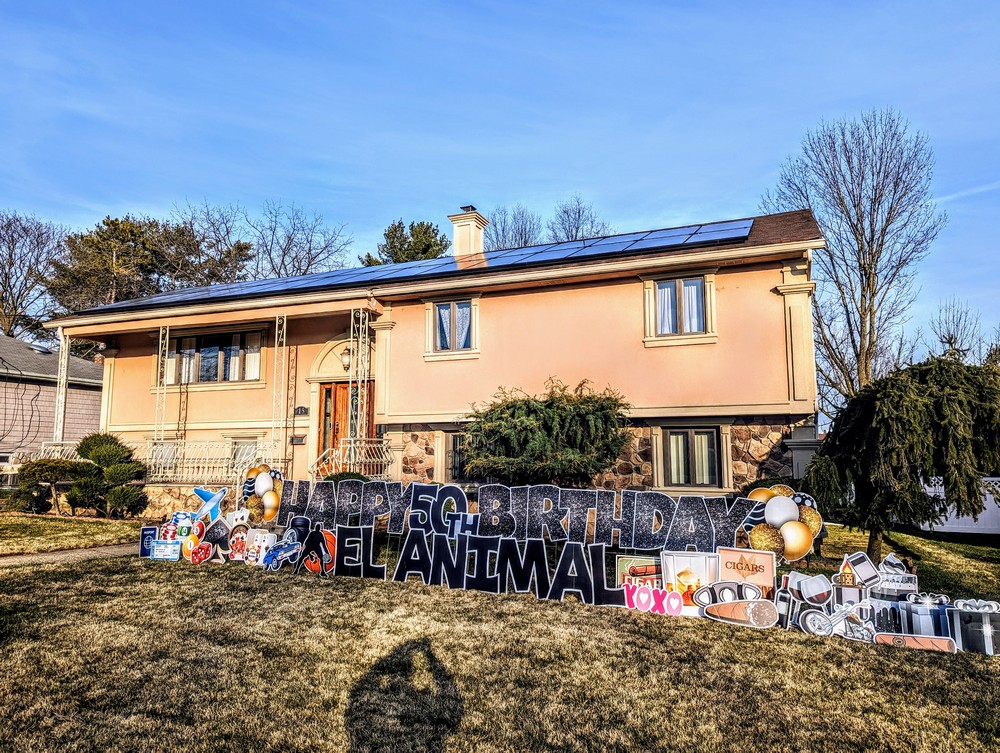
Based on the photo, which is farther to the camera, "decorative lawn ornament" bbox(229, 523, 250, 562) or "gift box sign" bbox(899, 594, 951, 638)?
"decorative lawn ornament" bbox(229, 523, 250, 562)

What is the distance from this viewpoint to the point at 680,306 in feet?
45.2

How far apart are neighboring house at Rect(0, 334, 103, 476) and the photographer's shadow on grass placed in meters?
18.2

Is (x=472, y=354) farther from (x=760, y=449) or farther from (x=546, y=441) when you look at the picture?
(x=760, y=449)

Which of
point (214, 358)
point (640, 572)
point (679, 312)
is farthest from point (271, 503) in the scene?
point (214, 358)

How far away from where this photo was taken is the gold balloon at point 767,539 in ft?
24.7

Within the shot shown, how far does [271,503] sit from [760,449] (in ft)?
27.5

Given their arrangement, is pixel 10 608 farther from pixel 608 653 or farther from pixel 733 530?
pixel 733 530

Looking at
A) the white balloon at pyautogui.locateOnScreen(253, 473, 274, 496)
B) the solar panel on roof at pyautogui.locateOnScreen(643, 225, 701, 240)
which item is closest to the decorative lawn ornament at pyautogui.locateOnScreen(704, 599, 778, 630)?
the white balloon at pyautogui.locateOnScreen(253, 473, 274, 496)

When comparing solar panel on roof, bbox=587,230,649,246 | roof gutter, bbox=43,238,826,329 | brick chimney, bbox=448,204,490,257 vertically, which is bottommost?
roof gutter, bbox=43,238,826,329

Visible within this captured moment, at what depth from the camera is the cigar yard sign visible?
6.56 metres

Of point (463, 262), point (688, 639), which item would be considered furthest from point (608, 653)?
point (463, 262)

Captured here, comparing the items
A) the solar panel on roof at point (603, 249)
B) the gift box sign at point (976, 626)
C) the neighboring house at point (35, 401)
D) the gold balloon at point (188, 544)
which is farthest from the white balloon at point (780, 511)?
the neighboring house at point (35, 401)

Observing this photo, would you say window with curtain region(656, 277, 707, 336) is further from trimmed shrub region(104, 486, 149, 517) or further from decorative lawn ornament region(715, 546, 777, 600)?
trimmed shrub region(104, 486, 149, 517)

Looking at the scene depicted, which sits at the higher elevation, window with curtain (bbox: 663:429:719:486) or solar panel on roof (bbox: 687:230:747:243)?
solar panel on roof (bbox: 687:230:747:243)
